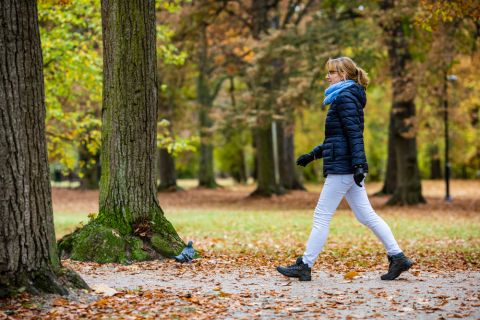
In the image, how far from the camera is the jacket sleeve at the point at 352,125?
640 centimetres

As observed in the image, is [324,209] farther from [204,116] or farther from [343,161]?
[204,116]

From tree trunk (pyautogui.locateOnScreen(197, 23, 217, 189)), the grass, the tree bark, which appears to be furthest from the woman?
tree trunk (pyautogui.locateOnScreen(197, 23, 217, 189))

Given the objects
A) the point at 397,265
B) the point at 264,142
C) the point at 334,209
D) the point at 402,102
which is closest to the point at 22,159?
the point at 334,209

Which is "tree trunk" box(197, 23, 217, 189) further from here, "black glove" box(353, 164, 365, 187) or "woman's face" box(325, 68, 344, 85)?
"black glove" box(353, 164, 365, 187)

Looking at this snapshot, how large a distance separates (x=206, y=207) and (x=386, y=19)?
957cm

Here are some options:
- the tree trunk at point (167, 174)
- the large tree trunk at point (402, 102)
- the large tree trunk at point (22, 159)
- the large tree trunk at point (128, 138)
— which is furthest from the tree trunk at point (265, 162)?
the large tree trunk at point (22, 159)

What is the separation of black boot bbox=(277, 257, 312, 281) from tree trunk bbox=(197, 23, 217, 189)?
20.7 m

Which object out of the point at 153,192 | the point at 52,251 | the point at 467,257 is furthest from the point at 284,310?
the point at 467,257

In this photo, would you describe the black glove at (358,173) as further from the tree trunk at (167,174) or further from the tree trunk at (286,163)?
the tree trunk at (167,174)

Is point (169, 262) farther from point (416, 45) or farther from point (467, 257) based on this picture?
point (416, 45)

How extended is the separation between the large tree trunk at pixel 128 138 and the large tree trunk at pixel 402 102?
13.4m

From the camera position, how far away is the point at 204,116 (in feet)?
125

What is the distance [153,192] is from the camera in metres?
8.45

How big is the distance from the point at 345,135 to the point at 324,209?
83 centimetres
